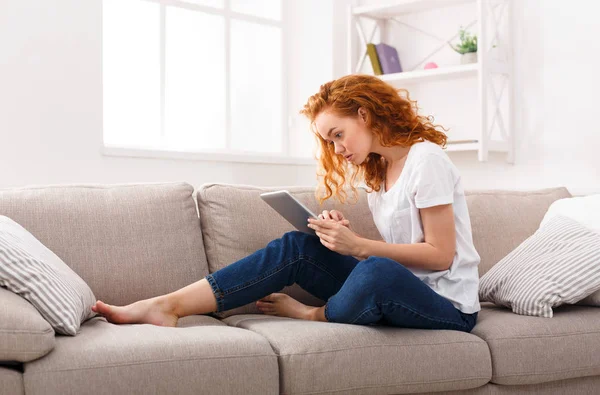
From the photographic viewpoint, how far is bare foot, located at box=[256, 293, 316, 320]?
6.97 feet

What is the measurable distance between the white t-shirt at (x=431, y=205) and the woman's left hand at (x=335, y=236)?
18 centimetres

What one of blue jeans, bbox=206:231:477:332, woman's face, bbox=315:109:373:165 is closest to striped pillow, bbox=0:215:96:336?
blue jeans, bbox=206:231:477:332

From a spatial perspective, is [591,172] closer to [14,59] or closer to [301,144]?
[301,144]

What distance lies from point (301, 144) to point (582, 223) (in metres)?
2.10

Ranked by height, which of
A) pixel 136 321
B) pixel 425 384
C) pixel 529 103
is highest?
pixel 529 103

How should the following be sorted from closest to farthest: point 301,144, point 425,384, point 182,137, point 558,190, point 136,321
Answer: point 425,384 < point 136,321 < point 558,190 < point 182,137 < point 301,144

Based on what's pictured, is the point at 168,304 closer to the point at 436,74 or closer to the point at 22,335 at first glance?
the point at 22,335

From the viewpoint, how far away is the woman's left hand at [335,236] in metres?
1.99

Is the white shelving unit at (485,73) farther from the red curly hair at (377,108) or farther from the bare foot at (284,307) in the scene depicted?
the bare foot at (284,307)

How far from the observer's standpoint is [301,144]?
4289mm

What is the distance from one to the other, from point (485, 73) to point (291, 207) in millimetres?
1936

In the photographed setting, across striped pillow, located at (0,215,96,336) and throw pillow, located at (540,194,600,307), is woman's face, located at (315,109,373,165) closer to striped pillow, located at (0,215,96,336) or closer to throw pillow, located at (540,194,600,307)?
throw pillow, located at (540,194,600,307)

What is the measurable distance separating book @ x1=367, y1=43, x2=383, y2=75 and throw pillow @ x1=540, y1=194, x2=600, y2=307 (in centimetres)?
163

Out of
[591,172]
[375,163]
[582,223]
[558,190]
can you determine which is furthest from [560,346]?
[591,172]
